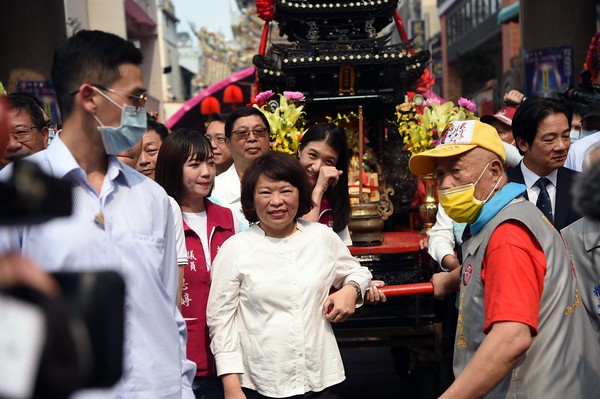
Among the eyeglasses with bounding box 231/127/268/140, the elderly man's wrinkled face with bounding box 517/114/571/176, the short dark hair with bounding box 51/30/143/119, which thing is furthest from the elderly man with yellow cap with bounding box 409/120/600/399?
the eyeglasses with bounding box 231/127/268/140

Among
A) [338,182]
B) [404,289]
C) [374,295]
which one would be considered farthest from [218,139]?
[374,295]

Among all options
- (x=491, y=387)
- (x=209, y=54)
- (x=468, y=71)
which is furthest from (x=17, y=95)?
(x=209, y=54)

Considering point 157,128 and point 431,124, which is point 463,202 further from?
point 431,124

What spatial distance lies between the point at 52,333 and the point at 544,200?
394cm

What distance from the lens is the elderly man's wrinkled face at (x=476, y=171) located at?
9.95 ft

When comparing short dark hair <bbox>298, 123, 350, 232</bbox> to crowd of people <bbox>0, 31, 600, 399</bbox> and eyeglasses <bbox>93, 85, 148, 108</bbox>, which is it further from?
eyeglasses <bbox>93, 85, 148, 108</bbox>

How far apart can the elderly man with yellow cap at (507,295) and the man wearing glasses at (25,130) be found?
96.8 inches

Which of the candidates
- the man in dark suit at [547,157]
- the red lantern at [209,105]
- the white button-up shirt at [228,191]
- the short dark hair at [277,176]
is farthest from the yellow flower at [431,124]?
the red lantern at [209,105]

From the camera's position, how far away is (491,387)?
260 cm

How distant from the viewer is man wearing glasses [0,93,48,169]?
14.7 feet

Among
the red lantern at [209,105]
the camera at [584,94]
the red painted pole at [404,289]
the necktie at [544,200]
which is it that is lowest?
the red painted pole at [404,289]

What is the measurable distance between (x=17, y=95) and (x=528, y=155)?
310cm

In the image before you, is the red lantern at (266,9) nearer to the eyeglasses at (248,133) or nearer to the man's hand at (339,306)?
the eyeglasses at (248,133)

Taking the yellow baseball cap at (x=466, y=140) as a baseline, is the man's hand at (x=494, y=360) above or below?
below
